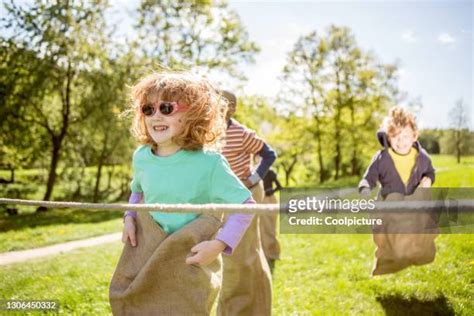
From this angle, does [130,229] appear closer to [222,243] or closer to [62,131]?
[222,243]

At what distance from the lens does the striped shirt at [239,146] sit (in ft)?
11.0


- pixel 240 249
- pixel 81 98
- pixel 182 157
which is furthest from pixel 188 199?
pixel 81 98

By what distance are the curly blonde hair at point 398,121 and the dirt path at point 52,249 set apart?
4743mm

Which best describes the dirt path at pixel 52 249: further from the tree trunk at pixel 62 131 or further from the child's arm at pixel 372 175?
the tree trunk at pixel 62 131

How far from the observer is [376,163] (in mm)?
3666

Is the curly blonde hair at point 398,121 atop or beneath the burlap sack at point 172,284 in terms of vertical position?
atop

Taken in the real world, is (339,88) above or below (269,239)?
above

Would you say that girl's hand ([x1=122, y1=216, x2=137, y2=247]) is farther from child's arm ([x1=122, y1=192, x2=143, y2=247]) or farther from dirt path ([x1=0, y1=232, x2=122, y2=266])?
dirt path ([x1=0, y1=232, x2=122, y2=266])

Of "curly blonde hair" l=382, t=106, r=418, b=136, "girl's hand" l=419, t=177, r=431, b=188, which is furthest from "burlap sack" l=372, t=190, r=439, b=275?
"curly blonde hair" l=382, t=106, r=418, b=136

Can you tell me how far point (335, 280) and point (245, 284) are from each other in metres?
1.83

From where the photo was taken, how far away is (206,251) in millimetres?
1530

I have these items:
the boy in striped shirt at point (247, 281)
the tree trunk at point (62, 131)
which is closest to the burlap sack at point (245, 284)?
the boy in striped shirt at point (247, 281)

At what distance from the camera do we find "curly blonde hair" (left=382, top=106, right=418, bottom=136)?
3580 mm

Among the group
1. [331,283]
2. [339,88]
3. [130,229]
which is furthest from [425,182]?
[339,88]
